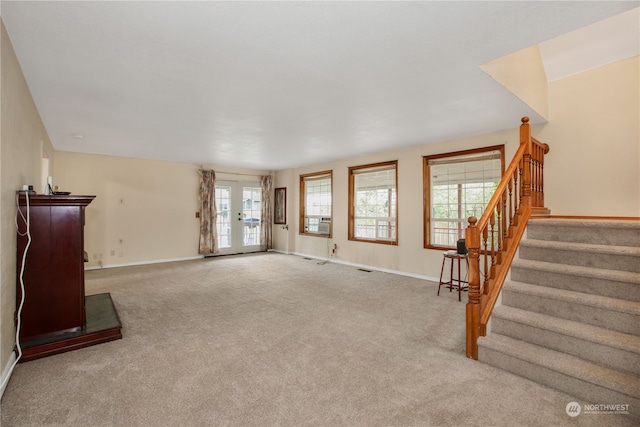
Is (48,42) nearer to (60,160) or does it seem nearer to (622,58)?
(60,160)

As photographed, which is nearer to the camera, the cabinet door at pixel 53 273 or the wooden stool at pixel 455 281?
the cabinet door at pixel 53 273

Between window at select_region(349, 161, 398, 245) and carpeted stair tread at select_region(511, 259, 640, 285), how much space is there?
10.1 feet

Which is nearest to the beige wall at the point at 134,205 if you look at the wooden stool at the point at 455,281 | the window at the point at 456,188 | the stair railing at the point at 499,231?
the window at the point at 456,188

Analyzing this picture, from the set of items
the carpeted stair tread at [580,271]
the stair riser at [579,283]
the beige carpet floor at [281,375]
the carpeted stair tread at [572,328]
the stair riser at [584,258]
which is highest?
the stair riser at [584,258]

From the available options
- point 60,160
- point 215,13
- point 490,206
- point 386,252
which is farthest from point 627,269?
point 60,160

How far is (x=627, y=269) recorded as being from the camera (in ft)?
7.42

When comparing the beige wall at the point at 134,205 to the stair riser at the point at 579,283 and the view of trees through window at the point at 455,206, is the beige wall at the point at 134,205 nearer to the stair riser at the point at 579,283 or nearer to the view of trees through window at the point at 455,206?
the view of trees through window at the point at 455,206

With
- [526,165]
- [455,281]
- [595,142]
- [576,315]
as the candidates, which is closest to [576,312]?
[576,315]

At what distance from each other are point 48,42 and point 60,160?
4.72 metres

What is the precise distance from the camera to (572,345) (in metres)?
2.10

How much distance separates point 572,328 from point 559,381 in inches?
15.4

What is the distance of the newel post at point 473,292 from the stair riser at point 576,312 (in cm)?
37

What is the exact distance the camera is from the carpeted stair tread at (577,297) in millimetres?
2041

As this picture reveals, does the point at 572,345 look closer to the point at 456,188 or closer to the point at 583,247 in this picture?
the point at 583,247
